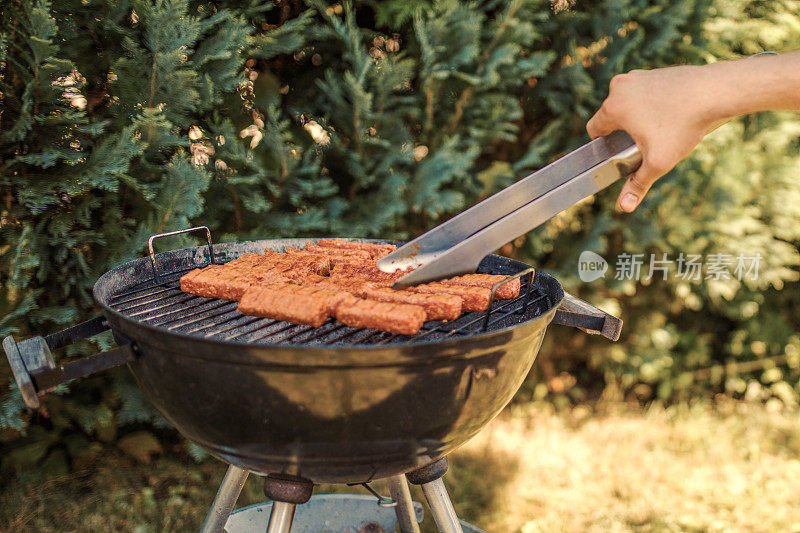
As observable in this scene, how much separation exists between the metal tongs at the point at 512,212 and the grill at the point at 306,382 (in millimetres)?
187

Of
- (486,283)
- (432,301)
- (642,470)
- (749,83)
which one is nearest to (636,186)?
(749,83)

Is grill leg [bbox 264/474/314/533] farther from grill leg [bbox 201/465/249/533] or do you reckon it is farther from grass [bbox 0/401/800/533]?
grass [bbox 0/401/800/533]

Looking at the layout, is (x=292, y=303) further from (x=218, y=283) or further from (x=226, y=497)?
(x=226, y=497)

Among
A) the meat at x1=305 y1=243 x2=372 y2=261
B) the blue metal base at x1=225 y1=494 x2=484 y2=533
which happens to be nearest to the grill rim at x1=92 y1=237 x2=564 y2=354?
the meat at x1=305 y1=243 x2=372 y2=261

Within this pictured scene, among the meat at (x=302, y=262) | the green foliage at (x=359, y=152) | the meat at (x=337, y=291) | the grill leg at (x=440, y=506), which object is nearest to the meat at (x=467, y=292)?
the meat at (x=337, y=291)

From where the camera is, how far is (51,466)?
2871 millimetres

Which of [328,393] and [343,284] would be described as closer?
[328,393]

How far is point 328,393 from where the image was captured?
1.29 m

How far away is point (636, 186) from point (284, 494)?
4.48ft

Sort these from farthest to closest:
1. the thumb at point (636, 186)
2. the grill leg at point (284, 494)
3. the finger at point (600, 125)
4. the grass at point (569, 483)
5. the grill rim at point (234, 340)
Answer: the grass at point (569, 483) → the finger at point (600, 125) → the thumb at point (636, 186) → the grill leg at point (284, 494) → the grill rim at point (234, 340)

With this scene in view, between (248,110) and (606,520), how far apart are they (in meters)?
2.89

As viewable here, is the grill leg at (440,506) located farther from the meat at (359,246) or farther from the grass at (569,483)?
the grass at (569,483)

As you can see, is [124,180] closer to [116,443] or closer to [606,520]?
[116,443]

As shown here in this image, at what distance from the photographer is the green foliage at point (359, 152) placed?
7.93ft
